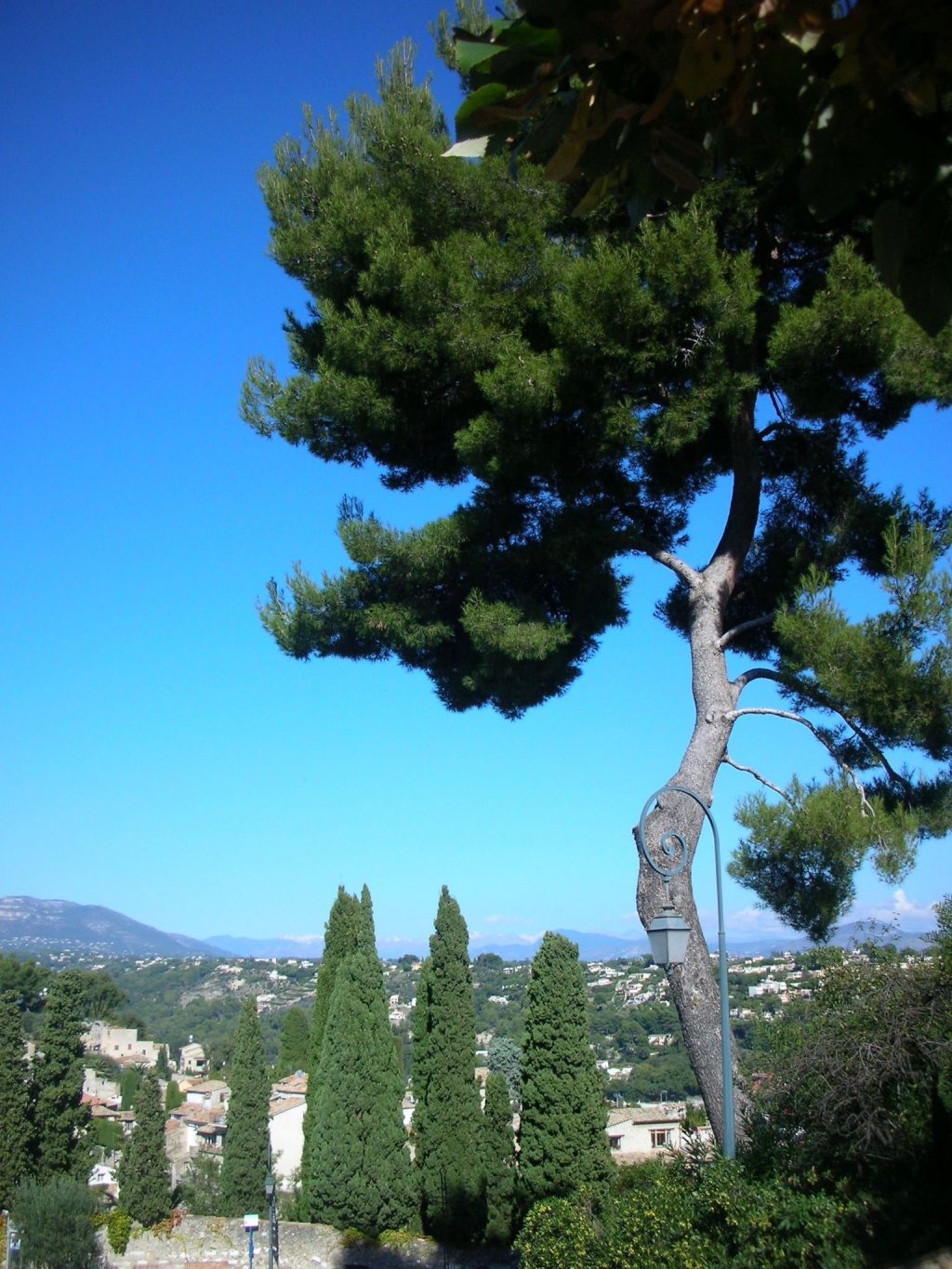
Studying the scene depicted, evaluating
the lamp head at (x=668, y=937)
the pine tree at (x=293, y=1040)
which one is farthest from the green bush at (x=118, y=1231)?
the lamp head at (x=668, y=937)

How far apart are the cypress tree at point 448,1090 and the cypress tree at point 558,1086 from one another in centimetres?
252

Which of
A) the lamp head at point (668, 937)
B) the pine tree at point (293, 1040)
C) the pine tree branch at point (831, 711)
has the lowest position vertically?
the pine tree at point (293, 1040)

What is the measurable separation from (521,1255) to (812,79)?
6.57 m

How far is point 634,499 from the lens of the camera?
21.7 feet

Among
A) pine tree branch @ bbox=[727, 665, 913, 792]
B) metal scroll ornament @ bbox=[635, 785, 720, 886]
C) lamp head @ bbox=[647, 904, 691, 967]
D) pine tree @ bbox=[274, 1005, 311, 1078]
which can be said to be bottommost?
pine tree @ bbox=[274, 1005, 311, 1078]

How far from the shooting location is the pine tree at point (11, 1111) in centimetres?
1964

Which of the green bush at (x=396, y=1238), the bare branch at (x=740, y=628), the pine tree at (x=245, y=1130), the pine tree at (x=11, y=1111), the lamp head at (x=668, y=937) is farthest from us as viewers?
the pine tree at (x=245, y=1130)

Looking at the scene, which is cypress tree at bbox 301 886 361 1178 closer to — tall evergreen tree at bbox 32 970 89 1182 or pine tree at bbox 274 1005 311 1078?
tall evergreen tree at bbox 32 970 89 1182

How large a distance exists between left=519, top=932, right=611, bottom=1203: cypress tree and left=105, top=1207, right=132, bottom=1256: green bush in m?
9.01

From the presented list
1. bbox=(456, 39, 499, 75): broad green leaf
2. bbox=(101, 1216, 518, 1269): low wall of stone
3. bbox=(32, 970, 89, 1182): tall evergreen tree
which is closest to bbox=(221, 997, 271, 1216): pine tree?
bbox=(32, 970, 89, 1182): tall evergreen tree

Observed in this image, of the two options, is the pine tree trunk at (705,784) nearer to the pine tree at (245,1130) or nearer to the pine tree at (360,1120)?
the pine tree at (360,1120)

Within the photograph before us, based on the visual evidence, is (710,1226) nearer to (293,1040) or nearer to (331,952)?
(331,952)

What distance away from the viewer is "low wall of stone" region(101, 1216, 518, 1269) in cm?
1512

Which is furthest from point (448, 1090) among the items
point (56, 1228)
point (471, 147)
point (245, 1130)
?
point (471, 147)
